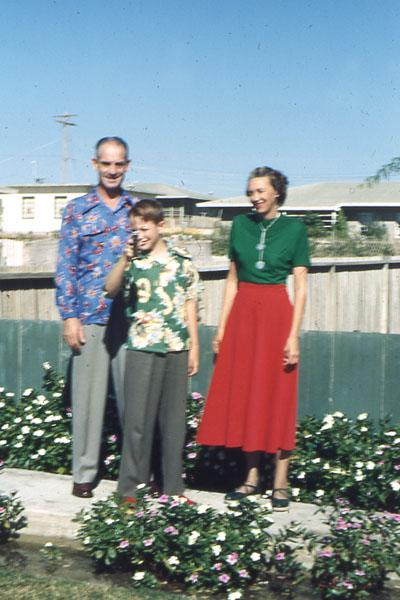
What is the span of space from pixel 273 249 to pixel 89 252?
101cm

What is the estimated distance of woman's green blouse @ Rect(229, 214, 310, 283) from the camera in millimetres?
4914

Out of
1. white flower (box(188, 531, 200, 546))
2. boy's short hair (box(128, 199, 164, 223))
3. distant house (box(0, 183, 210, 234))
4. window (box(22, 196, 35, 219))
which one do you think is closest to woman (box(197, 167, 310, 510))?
boy's short hair (box(128, 199, 164, 223))

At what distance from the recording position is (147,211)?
4.74 metres

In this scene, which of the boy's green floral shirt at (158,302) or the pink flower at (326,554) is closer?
the pink flower at (326,554)

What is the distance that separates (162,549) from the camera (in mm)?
4273

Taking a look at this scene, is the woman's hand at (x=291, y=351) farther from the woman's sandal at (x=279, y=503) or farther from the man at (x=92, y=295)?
the man at (x=92, y=295)

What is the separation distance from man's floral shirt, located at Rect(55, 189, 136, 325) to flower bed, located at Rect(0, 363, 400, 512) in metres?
1.08

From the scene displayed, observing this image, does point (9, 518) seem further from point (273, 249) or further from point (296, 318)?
point (273, 249)

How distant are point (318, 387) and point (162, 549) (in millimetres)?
2240

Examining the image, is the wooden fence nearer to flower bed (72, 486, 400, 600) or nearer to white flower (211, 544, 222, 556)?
flower bed (72, 486, 400, 600)

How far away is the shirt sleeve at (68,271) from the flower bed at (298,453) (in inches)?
44.1

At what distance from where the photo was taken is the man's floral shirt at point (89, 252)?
5.12 meters

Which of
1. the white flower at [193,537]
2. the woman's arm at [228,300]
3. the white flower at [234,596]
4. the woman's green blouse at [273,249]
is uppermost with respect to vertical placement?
the woman's green blouse at [273,249]

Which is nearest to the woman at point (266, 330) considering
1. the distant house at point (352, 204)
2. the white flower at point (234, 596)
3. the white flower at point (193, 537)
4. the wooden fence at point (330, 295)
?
the white flower at point (193, 537)
